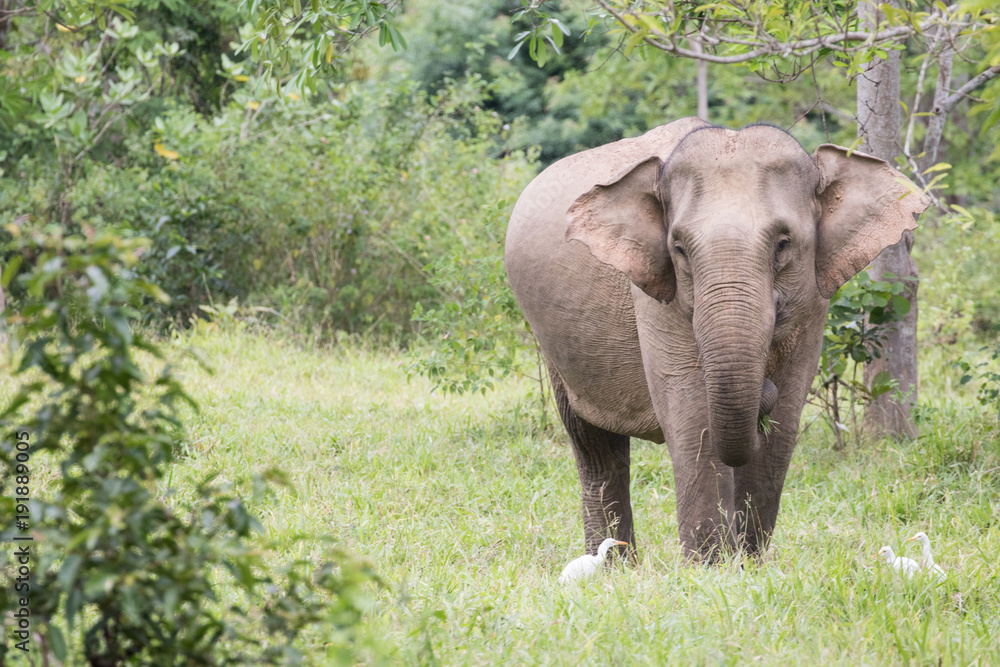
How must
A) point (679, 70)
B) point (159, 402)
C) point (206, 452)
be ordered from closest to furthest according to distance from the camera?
point (159, 402), point (206, 452), point (679, 70)

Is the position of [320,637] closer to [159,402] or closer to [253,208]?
[159,402]

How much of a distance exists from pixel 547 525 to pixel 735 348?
2.27 metres

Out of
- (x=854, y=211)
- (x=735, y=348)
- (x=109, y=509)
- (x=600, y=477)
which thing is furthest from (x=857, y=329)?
(x=109, y=509)

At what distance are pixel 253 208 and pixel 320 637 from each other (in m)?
8.34

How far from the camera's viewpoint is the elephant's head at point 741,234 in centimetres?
369

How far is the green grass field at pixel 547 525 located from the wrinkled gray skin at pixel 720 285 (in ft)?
1.37

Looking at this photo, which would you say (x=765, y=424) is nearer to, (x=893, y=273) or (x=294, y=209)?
(x=893, y=273)

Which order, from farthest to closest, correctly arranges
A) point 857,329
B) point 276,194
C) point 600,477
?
point 276,194 < point 857,329 < point 600,477

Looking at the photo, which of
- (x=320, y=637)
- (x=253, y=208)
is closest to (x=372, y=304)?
(x=253, y=208)

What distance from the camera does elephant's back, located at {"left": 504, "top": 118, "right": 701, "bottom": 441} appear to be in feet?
15.7

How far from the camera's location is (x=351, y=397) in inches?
324

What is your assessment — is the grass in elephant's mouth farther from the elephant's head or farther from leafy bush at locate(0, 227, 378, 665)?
leafy bush at locate(0, 227, 378, 665)

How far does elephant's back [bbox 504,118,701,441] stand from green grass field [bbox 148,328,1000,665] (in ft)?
2.39

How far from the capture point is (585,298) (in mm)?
4906
